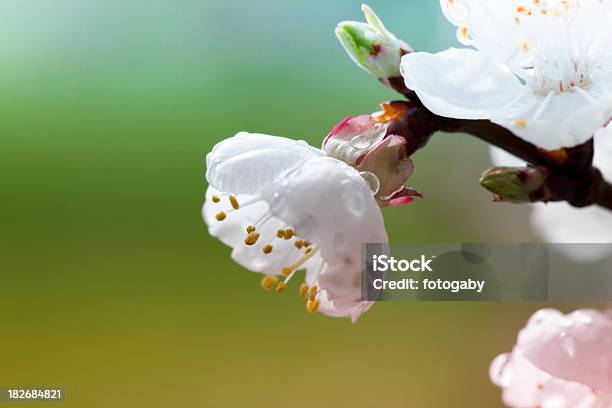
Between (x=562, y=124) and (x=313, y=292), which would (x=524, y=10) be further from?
(x=313, y=292)

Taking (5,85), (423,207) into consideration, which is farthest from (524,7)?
(423,207)

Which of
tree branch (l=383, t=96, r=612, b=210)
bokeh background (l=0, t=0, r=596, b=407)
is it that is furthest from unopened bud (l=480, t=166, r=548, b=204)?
bokeh background (l=0, t=0, r=596, b=407)

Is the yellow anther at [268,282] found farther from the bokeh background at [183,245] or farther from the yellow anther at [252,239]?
the bokeh background at [183,245]

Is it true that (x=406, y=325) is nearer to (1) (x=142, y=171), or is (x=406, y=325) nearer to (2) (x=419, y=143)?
(1) (x=142, y=171)

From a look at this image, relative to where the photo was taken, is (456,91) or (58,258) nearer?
(456,91)

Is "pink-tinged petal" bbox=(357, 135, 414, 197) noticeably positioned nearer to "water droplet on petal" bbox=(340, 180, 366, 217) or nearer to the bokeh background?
"water droplet on petal" bbox=(340, 180, 366, 217)
